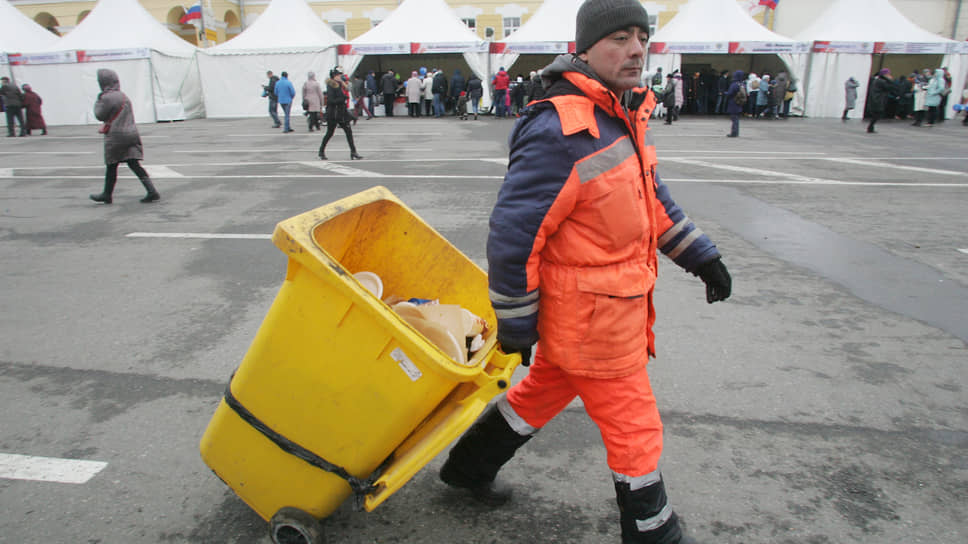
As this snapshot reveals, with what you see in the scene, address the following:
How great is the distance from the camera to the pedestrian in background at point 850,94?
70.2 feet

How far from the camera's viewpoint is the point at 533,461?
264 centimetres

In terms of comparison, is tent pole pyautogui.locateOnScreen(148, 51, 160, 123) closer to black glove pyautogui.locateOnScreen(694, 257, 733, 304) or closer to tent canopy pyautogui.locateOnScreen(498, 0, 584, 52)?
tent canopy pyautogui.locateOnScreen(498, 0, 584, 52)

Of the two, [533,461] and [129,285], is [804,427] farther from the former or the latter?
[129,285]

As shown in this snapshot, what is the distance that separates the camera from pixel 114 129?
24.8 ft

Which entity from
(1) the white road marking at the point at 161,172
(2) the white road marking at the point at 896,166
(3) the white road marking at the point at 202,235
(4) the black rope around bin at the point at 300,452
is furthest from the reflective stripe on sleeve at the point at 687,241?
(2) the white road marking at the point at 896,166

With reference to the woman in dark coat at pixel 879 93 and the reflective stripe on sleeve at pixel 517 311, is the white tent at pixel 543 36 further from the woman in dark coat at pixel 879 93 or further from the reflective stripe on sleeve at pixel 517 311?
the reflective stripe on sleeve at pixel 517 311

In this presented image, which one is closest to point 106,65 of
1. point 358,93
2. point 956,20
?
point 358,93

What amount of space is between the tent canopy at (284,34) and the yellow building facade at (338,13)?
19.5ft

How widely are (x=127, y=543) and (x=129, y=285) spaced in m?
3.25

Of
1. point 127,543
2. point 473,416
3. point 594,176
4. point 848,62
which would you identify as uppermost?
point 848,62

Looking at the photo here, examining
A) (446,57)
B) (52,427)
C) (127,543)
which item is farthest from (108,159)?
(446,57)

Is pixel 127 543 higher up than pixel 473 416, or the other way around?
pixel 473 416

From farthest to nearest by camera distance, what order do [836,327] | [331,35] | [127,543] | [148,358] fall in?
[331,35], [836,327], [148,358], [127,543]

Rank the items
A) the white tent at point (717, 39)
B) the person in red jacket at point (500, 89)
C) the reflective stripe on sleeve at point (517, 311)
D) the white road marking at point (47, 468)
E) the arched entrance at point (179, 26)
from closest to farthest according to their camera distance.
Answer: the reflective stripe on sleeve at point (517, 311) → the white road marking at point (47, 468) → the white tent at point (717, 39) → the person in red jacket at point (500, 89) → the arched entrance at point (179, 26)
